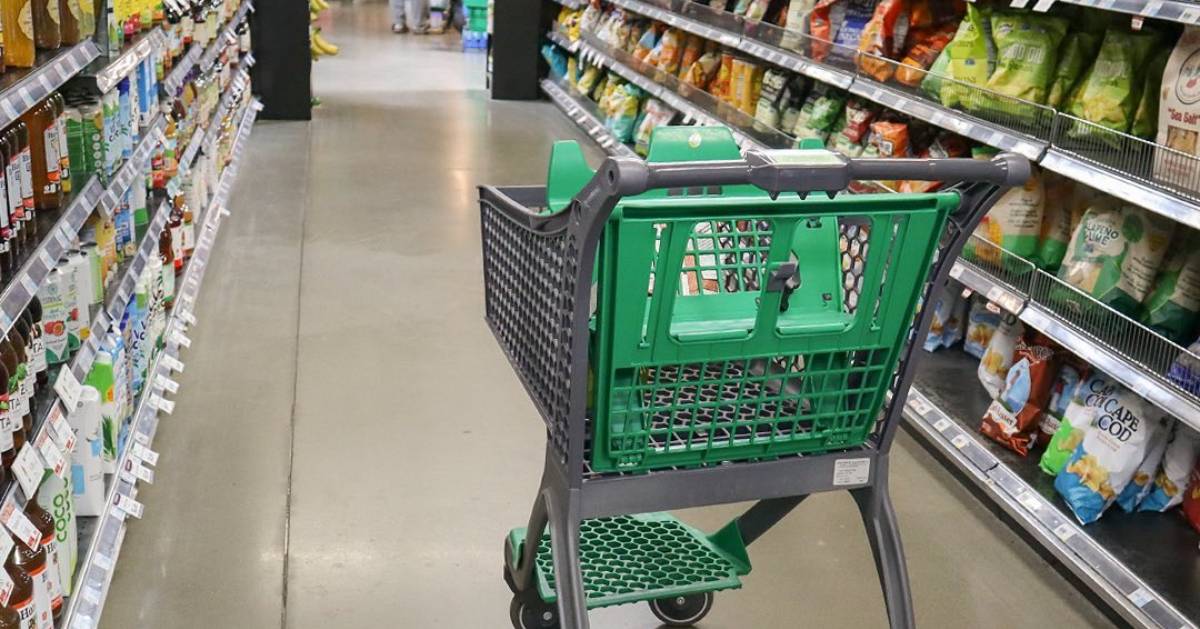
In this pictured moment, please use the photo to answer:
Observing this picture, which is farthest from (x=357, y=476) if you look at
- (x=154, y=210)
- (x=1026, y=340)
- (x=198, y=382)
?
(x=1026, y=340)

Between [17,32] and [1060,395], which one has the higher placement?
[17,32]

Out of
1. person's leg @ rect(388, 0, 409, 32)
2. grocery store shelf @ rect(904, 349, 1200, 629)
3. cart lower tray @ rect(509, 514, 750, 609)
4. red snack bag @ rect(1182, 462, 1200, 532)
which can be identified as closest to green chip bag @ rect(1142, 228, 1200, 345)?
red snack bag @ rect(1182, 462, 1200, 532)

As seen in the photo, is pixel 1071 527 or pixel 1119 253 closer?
pixel 1071 527

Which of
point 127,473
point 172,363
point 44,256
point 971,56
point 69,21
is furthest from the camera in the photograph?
point 172,363

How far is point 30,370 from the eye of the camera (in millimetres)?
2137

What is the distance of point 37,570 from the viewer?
2.00 m

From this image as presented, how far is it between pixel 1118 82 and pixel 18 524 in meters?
2.66

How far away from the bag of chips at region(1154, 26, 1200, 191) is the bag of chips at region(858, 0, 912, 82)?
1408 mm

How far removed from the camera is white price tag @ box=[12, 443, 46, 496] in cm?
192

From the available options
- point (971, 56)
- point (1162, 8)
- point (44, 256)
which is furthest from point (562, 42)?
point (44, 256)

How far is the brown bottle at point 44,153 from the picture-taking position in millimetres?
2275

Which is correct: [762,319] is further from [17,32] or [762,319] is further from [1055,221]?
[1055,221]

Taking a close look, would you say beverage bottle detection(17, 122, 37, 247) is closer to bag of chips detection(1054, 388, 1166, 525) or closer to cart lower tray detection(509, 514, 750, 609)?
cart lower tray detection(509, 514, 750, 609)

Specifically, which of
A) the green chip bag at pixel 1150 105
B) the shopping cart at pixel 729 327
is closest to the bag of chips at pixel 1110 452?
the green chip bag at pixel 1150 105
